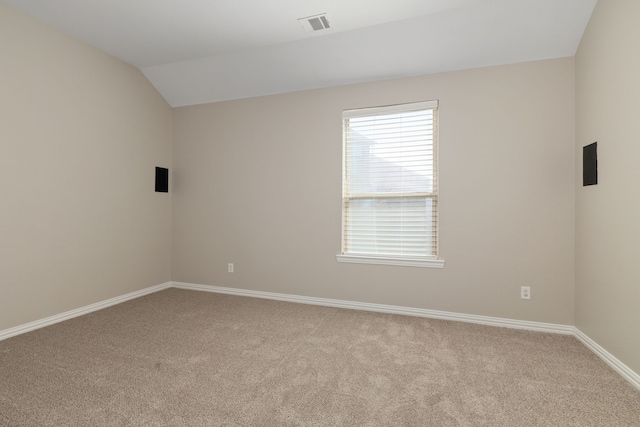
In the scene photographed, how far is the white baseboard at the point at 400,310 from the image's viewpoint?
2969 mm

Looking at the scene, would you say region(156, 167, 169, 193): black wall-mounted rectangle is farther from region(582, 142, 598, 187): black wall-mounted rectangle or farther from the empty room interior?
region(582, 142, 598, 187): black wall-mounted rectangle

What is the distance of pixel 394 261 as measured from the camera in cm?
345

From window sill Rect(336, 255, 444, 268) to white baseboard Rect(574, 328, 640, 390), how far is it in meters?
1.23

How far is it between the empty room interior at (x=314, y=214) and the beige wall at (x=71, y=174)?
2 cm

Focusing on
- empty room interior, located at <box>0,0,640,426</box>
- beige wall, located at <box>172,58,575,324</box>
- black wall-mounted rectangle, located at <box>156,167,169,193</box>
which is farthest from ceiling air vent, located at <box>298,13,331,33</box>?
black wall-mounted rectangle, located at <box>156,167,169,193</box>

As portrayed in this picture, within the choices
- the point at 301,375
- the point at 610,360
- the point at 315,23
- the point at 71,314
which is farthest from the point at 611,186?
the point at 71,314

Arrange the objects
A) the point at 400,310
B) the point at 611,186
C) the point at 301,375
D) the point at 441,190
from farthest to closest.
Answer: the point at 400,310, the point at 441,190, the point at 611,186, the point at 301,375

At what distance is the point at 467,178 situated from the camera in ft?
10.5

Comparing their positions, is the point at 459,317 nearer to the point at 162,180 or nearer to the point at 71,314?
the point at 71,314

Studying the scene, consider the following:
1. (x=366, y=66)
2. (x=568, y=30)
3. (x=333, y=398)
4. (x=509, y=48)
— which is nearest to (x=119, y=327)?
(x=333, y=398)

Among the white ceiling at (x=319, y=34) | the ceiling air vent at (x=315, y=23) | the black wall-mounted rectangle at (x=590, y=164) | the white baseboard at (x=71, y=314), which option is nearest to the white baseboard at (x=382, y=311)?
the white baseboard at (x=71, y=314)

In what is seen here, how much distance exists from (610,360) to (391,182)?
88.7 inches

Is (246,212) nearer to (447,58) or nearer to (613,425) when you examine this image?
(447,58)

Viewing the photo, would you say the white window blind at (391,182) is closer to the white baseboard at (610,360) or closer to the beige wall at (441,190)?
the beige wall at (441,190)
